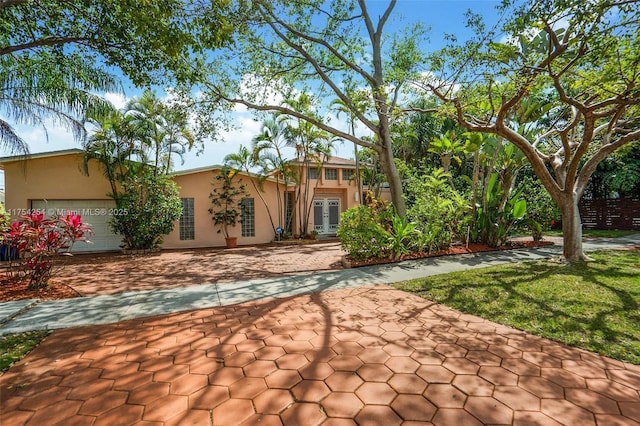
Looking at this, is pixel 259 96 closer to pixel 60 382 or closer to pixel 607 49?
pixel 607 49

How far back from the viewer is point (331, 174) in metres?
18.5

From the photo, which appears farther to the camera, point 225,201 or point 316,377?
point 225,201

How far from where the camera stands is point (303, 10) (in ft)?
32.5

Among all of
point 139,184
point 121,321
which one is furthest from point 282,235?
point 121,321

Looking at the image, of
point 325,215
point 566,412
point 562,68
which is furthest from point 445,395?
point 325,215

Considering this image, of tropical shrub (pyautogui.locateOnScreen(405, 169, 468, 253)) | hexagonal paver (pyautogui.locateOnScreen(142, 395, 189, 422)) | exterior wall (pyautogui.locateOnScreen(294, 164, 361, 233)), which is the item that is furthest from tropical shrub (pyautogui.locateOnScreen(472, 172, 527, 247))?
hexagonal paver (pyautogui.locateOnScreen(142, 395, 189, 422))

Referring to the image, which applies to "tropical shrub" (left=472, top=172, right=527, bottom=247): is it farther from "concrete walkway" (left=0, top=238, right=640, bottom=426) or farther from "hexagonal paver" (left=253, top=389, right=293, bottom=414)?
"hexagonal paver" (left=253, top=389, right=293, bottom=414)

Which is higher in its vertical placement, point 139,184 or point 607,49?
point 607,49

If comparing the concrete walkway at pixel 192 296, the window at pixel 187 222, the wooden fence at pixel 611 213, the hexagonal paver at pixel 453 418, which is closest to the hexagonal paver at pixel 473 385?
the hexagonal paver at pixel 453 418

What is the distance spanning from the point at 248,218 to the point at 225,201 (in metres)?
1.53

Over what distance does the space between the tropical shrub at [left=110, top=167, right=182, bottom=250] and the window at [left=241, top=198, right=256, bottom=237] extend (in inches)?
154

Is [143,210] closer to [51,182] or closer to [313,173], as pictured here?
[51,182]

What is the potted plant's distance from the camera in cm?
1455

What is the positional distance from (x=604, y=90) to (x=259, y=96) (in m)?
9.36
